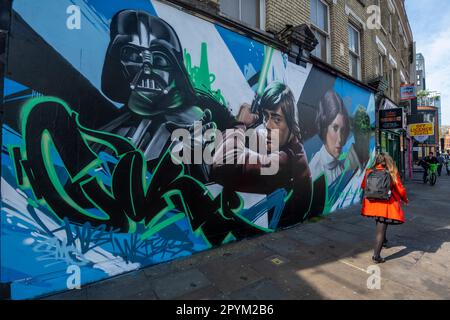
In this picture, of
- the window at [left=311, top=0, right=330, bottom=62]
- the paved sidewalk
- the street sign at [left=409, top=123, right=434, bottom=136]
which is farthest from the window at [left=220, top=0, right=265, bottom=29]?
the street sign at [left=409, top=123, right=434, bottom=136]

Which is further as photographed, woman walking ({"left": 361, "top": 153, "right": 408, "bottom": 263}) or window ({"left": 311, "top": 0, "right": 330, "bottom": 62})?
window ({"left": 311, "top": 0, "right": 330, "bottom": 62})

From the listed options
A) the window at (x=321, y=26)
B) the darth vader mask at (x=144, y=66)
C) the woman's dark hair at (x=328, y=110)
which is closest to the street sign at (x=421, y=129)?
the woman's dark hair at (x=328, y=110)

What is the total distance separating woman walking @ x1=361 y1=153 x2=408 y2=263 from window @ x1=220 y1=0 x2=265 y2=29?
4146 mm

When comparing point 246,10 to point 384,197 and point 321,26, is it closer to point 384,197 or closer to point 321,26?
point 321,26

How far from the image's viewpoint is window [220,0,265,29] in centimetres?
511

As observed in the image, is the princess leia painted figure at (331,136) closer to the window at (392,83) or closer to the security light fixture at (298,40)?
the security light fixture at (298,40)

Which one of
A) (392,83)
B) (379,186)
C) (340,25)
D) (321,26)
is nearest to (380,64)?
(392,83)

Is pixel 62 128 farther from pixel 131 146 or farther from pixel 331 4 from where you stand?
pixel 331 4

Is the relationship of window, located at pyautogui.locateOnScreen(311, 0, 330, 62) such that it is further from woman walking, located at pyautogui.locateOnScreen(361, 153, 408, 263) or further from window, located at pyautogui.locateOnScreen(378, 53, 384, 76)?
window, located at pyautogui.locateOnScreen(378, 53, 384, 76)

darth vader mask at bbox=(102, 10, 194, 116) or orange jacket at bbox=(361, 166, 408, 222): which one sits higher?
darth vader mask at bbox=(102, 10, 194, 116)

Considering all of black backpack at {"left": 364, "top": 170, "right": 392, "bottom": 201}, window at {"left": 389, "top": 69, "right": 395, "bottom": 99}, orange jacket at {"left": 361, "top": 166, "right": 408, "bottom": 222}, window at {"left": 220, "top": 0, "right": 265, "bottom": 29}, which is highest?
window at {"left": 389, "top": 69, "right": 395, "bottom": 99}

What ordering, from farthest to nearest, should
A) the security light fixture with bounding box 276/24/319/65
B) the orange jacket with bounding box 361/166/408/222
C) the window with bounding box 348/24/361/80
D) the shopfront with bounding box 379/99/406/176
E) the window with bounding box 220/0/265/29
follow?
1. the shopfront with bounding box 379/99/406/176
2. the window with bounding box 348/24/361/80
3. the security light fixture with bounding box 276/24/319/65
4. the window with bounding box 220/0/265/29
5. the orange jacket with bounding box 361/166/408/222

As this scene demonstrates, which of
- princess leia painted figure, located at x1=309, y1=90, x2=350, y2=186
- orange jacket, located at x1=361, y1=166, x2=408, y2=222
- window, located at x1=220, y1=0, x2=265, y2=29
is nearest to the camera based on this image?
orange jacket, located at x1=361, y1=166, x2=408, y2=222

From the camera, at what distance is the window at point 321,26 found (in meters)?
7.29
